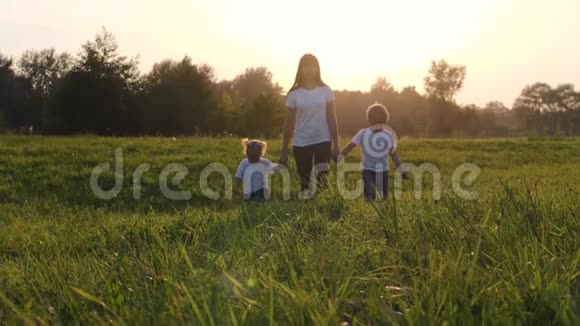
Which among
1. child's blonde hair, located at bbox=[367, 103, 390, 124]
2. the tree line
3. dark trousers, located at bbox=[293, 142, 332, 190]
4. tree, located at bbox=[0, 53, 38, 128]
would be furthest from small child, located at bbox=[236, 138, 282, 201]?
tree, located at bbox=[0, 53, 38, 128]

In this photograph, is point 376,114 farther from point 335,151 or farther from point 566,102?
point 566,102

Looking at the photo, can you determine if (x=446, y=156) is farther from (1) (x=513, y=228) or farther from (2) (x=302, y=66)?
(1) (x=513, y=228)

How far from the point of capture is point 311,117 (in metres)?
9.17

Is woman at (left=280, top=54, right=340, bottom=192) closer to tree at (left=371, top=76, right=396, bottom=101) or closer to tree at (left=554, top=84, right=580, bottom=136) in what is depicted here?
tree at (left=371, top=76, right=396, bottom=101)

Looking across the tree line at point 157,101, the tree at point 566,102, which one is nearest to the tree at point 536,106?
the tree at point 566,102

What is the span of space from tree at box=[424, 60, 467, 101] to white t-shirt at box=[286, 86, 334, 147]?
250 ft

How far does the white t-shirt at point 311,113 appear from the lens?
9.15 meters

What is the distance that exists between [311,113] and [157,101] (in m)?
41.3

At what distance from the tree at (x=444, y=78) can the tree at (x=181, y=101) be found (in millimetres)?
38454

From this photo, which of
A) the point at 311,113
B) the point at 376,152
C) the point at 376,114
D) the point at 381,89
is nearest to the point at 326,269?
the point at 311,113

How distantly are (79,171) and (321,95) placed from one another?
24.9 ft

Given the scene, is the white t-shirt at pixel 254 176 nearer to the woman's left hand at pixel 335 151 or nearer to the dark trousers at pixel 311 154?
the dark trousers at pixel 311 154

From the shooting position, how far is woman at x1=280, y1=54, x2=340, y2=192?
360 inches

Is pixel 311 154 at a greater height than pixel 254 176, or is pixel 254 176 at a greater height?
pixel 311 154
